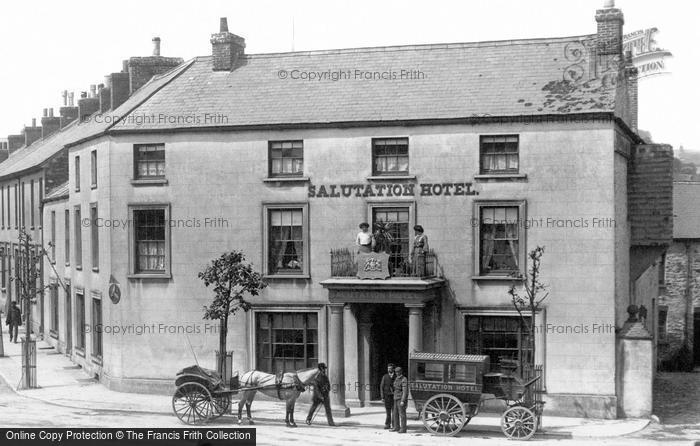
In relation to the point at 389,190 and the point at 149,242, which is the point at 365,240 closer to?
the point at 389,190

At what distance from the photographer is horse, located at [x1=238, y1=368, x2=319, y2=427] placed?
24312 mm

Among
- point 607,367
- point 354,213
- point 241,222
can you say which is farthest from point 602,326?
point 241,222

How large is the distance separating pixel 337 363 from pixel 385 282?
2.67 meters

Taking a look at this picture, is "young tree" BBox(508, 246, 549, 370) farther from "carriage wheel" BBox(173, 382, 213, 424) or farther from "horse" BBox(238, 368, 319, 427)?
"carriage wheel" BBox(173, 382, 213, 424)

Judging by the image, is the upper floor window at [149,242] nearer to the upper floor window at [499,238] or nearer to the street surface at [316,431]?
the street surface at [316,431]

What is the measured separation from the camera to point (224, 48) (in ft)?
106

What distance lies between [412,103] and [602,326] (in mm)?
8521

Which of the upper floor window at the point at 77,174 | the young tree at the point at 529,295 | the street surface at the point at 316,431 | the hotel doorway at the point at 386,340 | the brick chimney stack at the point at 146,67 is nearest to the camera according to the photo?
the street surface at the point at 316,431

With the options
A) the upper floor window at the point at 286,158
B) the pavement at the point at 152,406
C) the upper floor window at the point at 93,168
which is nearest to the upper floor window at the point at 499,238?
the pavement at the point at 152,406

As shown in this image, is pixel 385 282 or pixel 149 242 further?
pixel 149 242

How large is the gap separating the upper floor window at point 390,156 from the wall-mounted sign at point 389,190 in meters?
0.45

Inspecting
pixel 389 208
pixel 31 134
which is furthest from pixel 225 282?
pixel 31 134

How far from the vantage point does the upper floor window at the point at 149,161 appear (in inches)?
1199

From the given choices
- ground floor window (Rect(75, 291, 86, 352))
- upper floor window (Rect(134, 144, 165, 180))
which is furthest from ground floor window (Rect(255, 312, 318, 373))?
ground floor window (Rect(75, 291, 86, 352))
